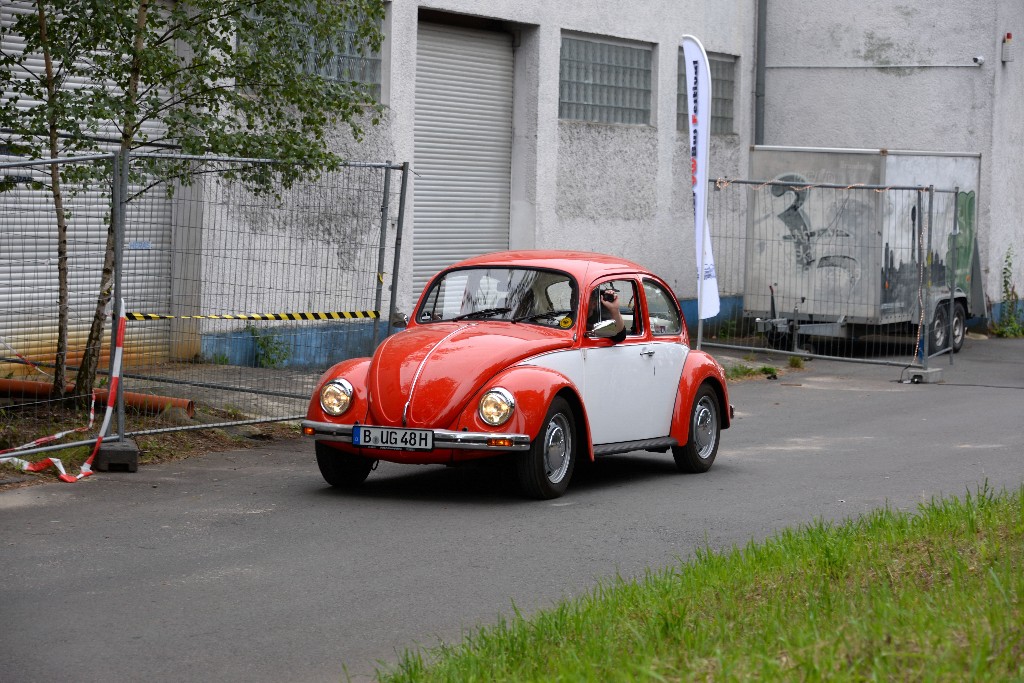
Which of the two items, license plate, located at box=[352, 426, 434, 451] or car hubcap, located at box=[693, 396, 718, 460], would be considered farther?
car hubcap, located at box=[693, 396, 718, 460]

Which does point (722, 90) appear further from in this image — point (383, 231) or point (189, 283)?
point (189, 283)

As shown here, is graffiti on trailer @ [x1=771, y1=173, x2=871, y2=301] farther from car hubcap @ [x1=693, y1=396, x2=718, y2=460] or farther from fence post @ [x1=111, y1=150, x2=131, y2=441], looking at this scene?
fence post @ [x1=111, y1=150, x2=131, y2=441]

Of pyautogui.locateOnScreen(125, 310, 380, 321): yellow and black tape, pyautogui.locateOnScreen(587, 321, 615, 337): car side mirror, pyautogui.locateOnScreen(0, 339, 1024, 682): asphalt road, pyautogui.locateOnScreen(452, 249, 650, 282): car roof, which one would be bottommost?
pyautogui.locateOnScreen(0, 339, 1024, 682): asphalt road

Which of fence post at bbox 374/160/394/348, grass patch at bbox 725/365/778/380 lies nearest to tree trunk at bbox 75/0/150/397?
Result: fence post at bbox 374/160/394/348

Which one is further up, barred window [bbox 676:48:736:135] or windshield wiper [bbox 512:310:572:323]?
barred window [bbox 676:48:736:135]

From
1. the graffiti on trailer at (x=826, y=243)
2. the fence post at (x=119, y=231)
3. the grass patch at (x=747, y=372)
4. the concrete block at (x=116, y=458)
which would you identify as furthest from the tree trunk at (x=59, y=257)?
the graffiti on trailer at (x=826, y=243)

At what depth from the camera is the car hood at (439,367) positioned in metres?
9.22

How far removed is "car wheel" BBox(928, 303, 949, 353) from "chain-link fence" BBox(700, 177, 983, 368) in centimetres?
1

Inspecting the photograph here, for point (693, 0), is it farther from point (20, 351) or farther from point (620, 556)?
point (620, 556)

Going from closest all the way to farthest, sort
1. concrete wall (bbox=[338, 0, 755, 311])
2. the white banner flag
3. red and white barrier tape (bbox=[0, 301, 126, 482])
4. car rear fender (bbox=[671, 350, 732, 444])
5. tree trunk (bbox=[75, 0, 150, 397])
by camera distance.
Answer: red and white barrier tape (bbox=[0, 301, 126, 482]), car rear fender (bbox=[671, 350, 732, 444]), tree trunk (bbox=[75, 0, 150, 397]), the white banner flag, concrete wall (bbox=[338, 0, 755, 311])

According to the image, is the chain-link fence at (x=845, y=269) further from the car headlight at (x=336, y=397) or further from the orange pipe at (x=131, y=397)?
the car headlight at (x=336, y=397)

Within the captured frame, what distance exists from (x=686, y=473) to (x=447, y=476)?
1850mm

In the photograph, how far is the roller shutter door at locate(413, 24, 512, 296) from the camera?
758 inches

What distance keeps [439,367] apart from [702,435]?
2752 millimetres
